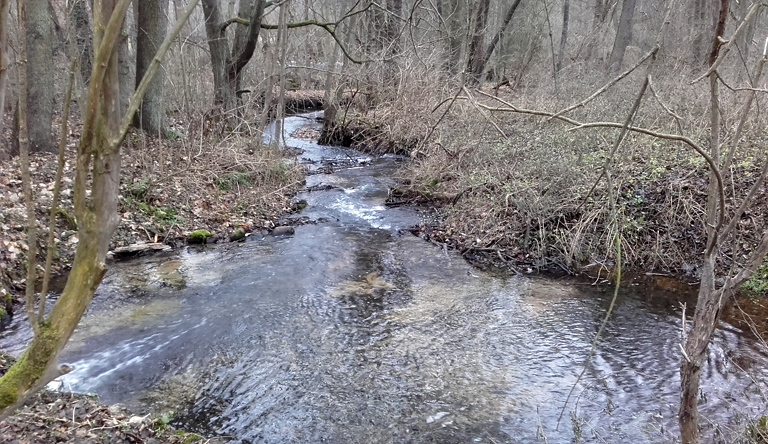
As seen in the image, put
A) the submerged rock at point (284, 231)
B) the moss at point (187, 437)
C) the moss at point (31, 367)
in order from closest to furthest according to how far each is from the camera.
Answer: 1. the moss at point (31, 367)
2. the moss at point (187, 437)
3. the submerged rock at point (284, 231)

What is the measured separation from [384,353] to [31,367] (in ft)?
12.5

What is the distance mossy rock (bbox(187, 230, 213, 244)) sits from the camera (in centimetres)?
859

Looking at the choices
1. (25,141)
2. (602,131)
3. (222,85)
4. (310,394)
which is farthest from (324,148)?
(25,141)

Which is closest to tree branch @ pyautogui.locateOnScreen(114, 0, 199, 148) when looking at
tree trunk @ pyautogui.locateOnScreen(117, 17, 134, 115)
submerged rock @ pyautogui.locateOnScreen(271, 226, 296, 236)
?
submerged rock @ pyautogui.locateOnScreen(271, 226, 296, 236)

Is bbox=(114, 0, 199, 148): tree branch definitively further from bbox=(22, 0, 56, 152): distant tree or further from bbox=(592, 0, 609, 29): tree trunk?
bbox=(592, 0, 609, 29): tree trunk

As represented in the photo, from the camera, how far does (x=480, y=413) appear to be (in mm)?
4492

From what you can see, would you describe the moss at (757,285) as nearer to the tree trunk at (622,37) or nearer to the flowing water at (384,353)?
the flowing water at (384,353)

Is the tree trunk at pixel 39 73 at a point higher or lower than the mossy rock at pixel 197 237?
higher

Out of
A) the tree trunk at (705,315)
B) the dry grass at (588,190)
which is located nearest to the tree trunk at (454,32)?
the dry grass at (588,190)

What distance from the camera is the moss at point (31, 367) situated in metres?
1.92

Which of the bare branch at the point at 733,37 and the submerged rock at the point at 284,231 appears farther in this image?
the submerged rock at the point at 284,231

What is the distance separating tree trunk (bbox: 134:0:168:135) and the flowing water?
169 inches

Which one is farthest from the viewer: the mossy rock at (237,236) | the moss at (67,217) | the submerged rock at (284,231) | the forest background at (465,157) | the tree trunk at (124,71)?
the tree trunk at (124,71)

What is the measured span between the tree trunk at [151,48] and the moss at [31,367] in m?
9.62
